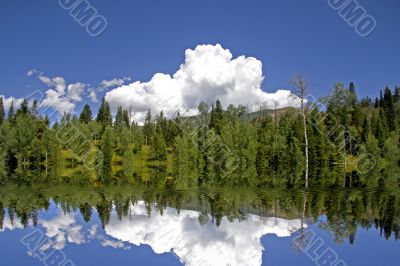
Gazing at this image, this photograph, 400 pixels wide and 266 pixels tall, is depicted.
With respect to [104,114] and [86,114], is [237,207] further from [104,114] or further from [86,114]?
[86,114]

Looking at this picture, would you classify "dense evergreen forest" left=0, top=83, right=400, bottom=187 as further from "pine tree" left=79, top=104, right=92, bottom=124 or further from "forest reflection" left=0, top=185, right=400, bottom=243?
"pine tree" left=79, top=104, right=92, bottom=124

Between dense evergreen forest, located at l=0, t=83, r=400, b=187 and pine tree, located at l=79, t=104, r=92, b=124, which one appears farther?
pine tree, located at l=79, t=104, r=92, b=124

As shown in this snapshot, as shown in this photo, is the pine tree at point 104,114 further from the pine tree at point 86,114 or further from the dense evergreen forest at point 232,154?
the dense evergreen forest at point 232,154

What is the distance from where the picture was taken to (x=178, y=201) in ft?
85.8

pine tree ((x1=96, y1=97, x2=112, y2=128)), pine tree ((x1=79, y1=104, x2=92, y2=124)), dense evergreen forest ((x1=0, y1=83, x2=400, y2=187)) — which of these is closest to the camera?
dense evergreen forest ((x1=0, y1=83, x2=400, y2=187))

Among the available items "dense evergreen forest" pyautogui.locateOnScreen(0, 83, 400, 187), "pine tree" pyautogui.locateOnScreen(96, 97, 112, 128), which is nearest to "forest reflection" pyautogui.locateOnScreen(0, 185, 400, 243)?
"dense evergreen forest" pyautogui.locateOnScreen(0, 83, 400, 187)

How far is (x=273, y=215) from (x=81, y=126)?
89167 millimetres

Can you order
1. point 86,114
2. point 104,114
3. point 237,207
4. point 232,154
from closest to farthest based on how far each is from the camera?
point 237,207 → point 232,154 → point 104,114 → point 86,114

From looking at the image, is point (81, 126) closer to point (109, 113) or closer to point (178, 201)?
point (109, 113)

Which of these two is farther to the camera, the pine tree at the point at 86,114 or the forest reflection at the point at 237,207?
the pine tree at the point at 86,114

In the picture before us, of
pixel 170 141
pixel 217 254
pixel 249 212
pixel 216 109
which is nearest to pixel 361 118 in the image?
pixel 216 109

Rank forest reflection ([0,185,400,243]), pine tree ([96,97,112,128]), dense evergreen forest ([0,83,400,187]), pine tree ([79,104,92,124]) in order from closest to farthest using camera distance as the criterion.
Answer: forest reflection ([0,185,400,243]), dense evergreen forest ([0,83,400,187]), pine tree ([79,104,92,124]), pine tree ([96,97,112,128])

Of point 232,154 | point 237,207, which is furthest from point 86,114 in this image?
point 237,207

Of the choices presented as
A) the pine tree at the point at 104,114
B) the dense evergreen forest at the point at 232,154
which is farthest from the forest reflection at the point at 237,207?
the pine tree at the point at 104,114
